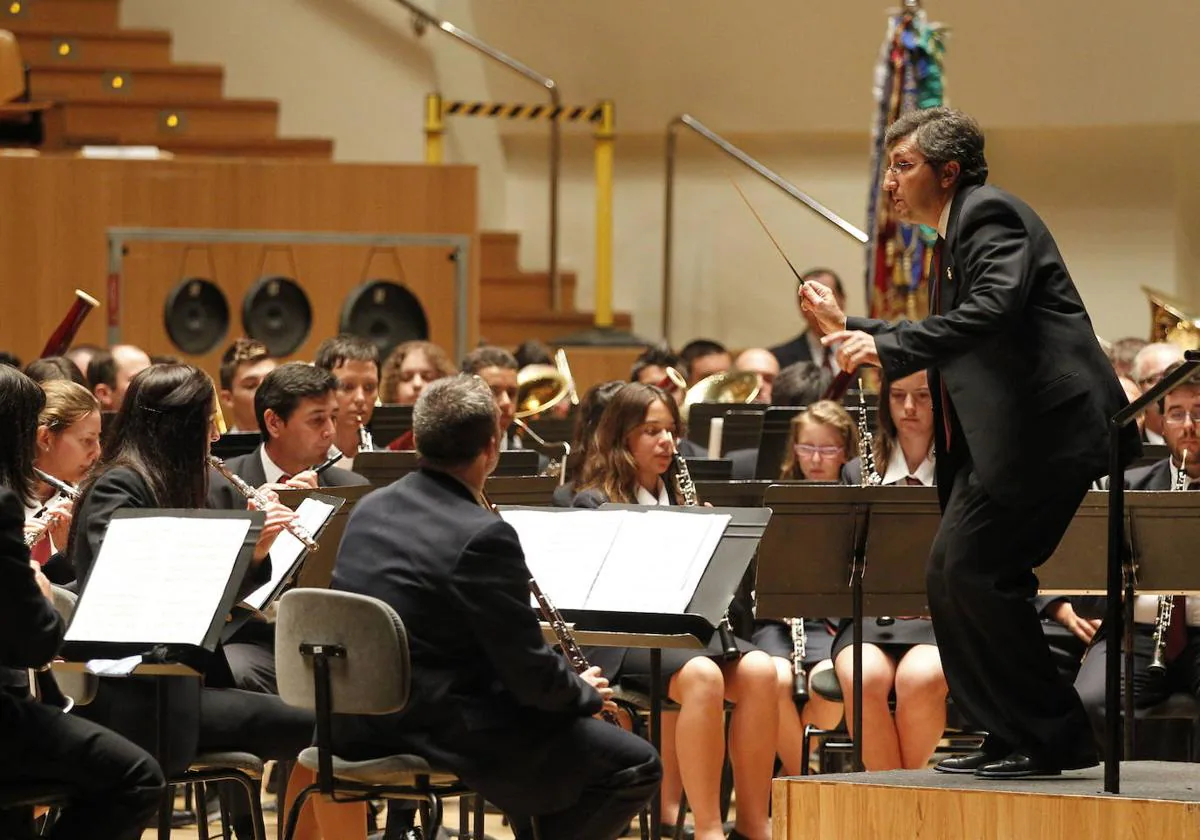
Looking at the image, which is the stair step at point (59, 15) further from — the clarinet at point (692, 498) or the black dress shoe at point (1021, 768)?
the black dress shoe at point (1021, 768)

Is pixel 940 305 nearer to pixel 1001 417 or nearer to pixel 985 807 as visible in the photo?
pixel 1001 417

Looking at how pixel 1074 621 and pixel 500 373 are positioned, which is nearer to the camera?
pixel 1074 621

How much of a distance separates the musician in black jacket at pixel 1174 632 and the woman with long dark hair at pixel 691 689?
0.80 metres

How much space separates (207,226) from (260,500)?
5.35m

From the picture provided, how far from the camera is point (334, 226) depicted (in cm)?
943

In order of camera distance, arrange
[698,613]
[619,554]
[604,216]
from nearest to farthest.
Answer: [698,613], [619,554], [604,216]

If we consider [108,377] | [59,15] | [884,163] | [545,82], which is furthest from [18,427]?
[59,15]

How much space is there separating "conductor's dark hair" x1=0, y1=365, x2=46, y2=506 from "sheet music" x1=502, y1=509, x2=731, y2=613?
3.05ft

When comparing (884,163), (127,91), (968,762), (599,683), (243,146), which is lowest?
(968,762)

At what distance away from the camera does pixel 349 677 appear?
3.55 meters

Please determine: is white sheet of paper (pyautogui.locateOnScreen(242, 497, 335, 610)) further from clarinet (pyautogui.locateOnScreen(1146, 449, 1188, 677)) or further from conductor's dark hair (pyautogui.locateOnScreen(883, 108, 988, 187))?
clarinet (pyautogui.locateOnScreen(1146, 449, 1188, 677))

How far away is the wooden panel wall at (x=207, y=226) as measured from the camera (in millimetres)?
9211

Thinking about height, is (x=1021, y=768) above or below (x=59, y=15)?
below

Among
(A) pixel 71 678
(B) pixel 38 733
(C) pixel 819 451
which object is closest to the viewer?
(B) pixel 38 733
